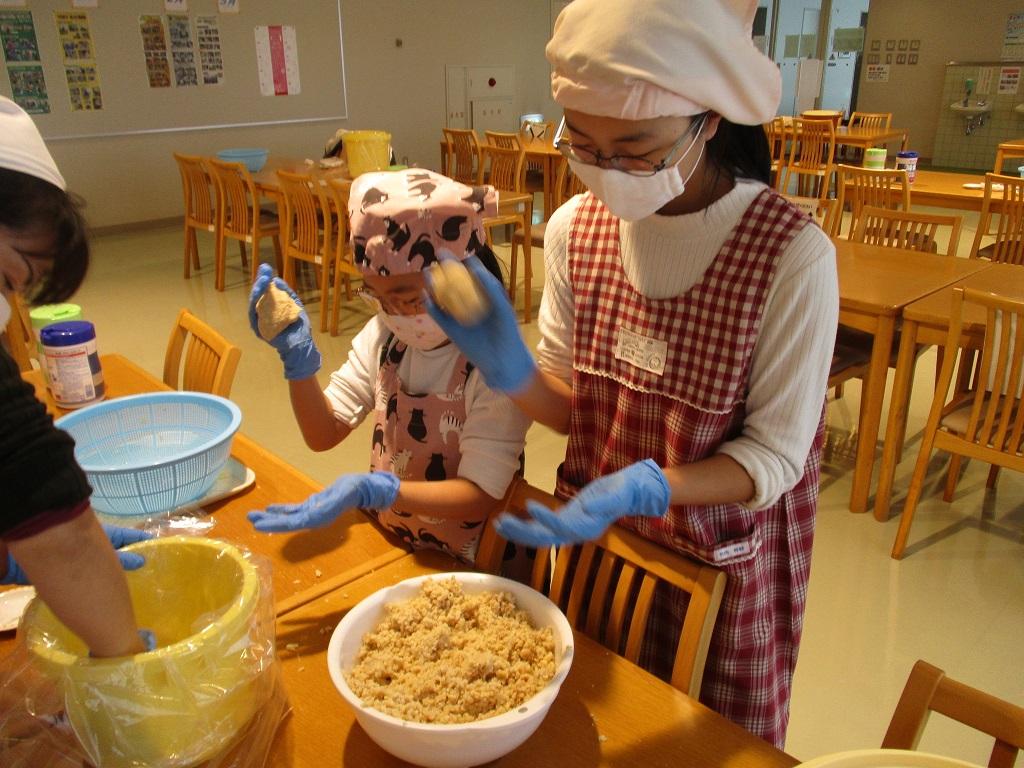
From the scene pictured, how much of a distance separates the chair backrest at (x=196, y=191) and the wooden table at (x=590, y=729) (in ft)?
15.7

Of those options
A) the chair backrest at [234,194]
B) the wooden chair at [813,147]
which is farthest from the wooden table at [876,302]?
the wooden chair at [813,147]

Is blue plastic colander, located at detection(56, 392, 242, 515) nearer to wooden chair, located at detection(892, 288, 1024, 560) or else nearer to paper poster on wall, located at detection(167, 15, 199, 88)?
wooden chair, located at detection(892, 288, 1024, 560)

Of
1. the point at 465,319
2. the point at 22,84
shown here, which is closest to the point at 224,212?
the point at 22,84

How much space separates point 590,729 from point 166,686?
1.43ft

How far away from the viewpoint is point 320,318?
4.44m

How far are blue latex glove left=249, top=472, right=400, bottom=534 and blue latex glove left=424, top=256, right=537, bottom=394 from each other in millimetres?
207

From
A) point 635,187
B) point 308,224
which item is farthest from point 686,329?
point 308,224

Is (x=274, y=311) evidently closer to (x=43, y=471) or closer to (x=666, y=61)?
(x=43, y=471)

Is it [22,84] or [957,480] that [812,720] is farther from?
[22,84]

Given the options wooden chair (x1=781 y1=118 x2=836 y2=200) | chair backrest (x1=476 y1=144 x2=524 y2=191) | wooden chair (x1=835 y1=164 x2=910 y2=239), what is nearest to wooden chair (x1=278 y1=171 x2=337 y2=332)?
chair backrest (x1=476 y1=144 x2=524 y2=191)

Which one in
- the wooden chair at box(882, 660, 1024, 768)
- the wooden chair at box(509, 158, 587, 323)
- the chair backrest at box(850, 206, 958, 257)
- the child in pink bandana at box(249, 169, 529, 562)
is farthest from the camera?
the wooden chair at box(509, 158, 587, 323)

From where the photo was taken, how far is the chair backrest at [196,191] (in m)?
5.13

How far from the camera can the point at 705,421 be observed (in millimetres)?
997

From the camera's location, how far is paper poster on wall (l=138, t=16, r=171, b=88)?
6059mm
